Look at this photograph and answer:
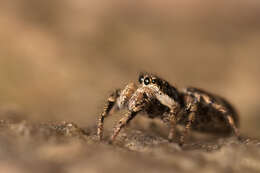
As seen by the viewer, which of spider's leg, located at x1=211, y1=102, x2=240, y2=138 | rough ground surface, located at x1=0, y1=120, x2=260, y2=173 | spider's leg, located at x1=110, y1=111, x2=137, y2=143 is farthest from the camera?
spider's leg, located at x1=211, y1=102, x2=240, y2=138

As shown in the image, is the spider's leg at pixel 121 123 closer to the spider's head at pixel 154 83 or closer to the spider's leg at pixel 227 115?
the spider's head at pixel 154 83

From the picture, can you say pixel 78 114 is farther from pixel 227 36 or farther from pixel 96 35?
pixel 227 36

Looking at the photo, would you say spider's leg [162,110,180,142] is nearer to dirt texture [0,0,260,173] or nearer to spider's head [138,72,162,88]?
spider's head [138,72,162,88]

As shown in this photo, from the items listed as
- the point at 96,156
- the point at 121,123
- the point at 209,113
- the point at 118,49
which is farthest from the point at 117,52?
the point at 96,156

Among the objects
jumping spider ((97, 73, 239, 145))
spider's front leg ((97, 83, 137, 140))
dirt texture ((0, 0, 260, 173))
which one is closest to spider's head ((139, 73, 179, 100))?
jumping spider ((97, 73, 239, 145))

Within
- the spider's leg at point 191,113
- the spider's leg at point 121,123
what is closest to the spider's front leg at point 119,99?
the spider's leg at point 121,123

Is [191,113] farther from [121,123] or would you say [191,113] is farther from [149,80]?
[121,123]

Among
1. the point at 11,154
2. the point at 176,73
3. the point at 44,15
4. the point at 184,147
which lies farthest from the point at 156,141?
the point at 44,15
